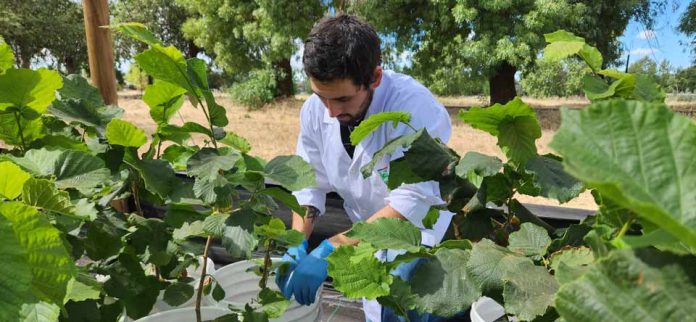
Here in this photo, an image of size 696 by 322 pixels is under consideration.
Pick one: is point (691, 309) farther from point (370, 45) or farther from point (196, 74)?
A: point (370, 45)

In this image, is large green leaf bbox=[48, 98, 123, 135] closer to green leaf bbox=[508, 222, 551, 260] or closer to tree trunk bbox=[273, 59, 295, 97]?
green leaf bbox=[508, 222, 551, 260]

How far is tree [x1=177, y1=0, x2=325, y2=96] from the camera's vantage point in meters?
8.31

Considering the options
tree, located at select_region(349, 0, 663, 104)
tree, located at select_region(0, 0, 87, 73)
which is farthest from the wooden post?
tree, located at select_region(0, 0, 87, 73)

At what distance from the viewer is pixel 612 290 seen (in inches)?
9.0

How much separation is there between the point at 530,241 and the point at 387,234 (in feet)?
0.43

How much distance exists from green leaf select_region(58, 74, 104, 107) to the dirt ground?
12.6 ft

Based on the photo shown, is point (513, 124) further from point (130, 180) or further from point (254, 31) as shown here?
point (254, 31)

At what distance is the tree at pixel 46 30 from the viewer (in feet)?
36.1

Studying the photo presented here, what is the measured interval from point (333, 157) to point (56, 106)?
92 centimetres

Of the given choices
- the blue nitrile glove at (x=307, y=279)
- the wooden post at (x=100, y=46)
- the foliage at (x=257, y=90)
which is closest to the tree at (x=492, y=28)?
the foliage at (x=257, y=90)

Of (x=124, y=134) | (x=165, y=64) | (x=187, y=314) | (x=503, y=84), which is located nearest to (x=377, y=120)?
(x=165, y=64)

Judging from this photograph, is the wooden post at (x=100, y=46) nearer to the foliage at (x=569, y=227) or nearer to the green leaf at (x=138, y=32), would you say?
the green leaf at (x=138, y=32)

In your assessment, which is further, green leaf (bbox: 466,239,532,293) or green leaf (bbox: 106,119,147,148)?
green leaf (bbox: 106,119,147,148)

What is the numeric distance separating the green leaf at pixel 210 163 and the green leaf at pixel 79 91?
0.25 meters
